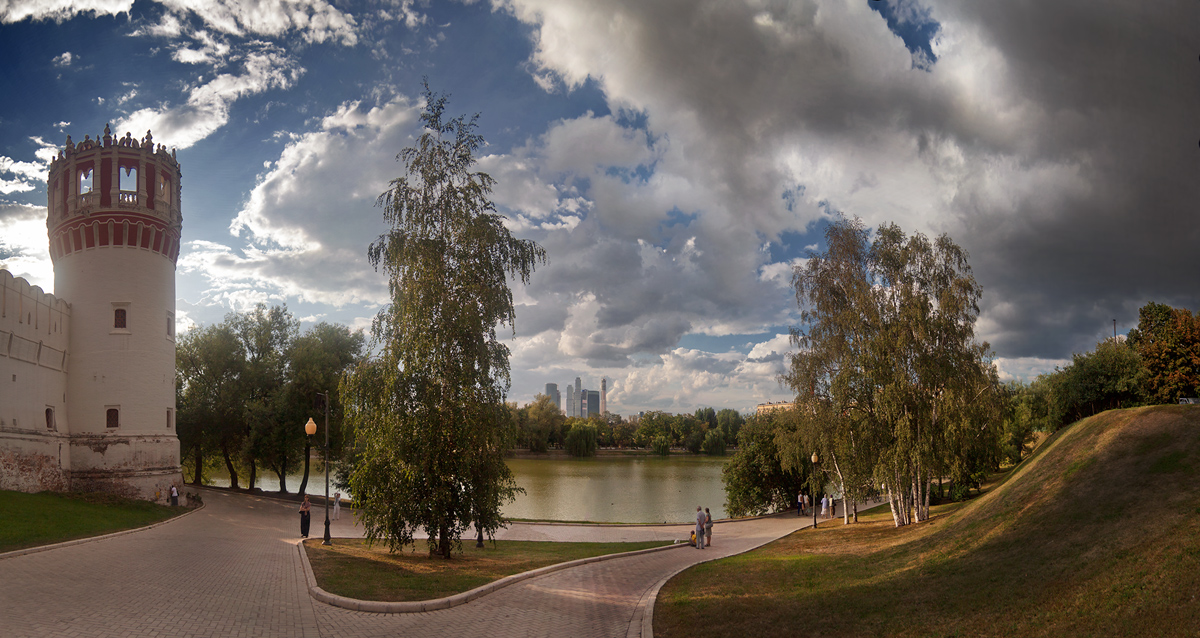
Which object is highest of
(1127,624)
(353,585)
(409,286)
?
(409,286)

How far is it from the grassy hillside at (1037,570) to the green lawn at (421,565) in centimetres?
434

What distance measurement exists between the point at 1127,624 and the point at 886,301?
17.8m

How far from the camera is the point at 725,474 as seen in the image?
3656cm

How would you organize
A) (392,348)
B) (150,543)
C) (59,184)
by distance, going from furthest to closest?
1. (59,184)
2. (150,543)
3. (392,348)

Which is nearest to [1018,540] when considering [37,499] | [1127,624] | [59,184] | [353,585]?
[1127,624]

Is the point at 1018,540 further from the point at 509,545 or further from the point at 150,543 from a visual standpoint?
the point at 150,543

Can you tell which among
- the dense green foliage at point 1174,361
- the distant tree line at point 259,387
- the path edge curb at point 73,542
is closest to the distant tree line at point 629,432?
the distant tree line at point 259,387

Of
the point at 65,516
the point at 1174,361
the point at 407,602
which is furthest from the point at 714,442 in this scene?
the point at 407,602

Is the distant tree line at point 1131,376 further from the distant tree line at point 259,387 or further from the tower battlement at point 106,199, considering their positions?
the tower battlement at point 106,199

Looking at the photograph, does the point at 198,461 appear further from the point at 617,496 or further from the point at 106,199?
the point at 617,496

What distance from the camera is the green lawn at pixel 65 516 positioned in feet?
56.3

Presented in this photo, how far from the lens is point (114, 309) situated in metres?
30.2

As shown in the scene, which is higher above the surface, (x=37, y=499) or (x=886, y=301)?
(x=886, y=301)

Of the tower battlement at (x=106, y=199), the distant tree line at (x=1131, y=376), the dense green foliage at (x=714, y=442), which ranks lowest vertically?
the dense green foliage at (x=714, y=442)
